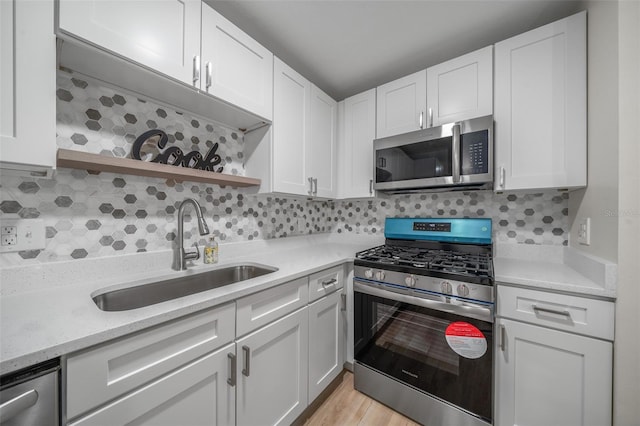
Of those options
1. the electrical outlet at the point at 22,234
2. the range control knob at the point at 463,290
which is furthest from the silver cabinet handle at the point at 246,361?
the range control knob at the point at 463,290

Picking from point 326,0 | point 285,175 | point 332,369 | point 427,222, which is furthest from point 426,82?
point 332,369

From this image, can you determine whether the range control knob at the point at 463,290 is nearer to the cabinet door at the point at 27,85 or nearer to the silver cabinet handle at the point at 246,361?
the silver cabinet handle at the point at 246,361

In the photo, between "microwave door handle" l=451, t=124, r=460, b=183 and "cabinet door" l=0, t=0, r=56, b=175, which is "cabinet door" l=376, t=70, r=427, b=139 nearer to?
"microwave door handle" l=451, t=124, r=460, b=183

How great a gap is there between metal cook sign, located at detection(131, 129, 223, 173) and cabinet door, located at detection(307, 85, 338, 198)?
2.37 ft

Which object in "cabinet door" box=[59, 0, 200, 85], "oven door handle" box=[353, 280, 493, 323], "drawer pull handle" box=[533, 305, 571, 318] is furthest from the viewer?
"oven door handle" box=[353, 280, 493, 323]

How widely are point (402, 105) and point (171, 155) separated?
1.66m

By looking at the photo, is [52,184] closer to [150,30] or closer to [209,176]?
[209,176]

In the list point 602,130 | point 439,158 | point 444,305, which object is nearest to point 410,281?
point 444,305

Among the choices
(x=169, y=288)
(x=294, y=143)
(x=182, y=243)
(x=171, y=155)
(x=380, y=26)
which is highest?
(x=380, y=26)

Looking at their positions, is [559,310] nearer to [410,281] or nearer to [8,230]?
[410,281]

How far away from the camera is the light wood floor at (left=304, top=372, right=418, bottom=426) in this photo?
1.43 m

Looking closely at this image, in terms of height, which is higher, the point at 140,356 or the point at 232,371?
the point at 140,356

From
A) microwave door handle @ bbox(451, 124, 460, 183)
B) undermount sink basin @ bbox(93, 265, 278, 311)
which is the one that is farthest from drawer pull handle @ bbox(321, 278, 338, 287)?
microwave door handle @ bbox(451, 124, 460, 183)

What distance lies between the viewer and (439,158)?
1.65 metres
